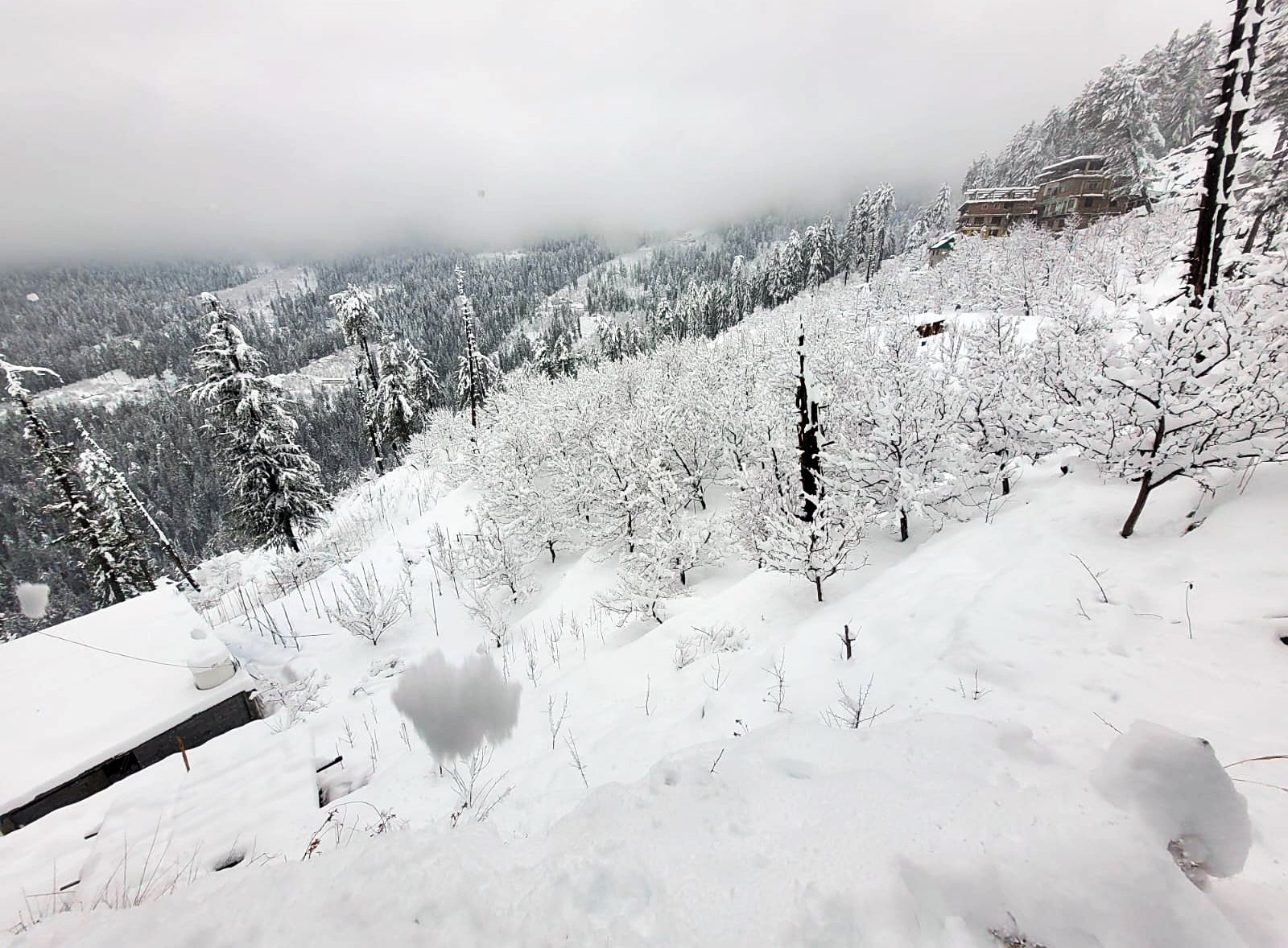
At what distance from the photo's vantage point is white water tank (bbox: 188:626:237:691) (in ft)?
Result: 27.6

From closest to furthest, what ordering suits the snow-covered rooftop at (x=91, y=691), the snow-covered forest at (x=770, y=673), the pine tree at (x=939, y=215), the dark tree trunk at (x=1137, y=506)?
the snow-covered forest at (x=770, y=673) → the snow-covered rooftop at (x=91, y=691) → the dark tree trunk at (x=1137, y=506) → the pine tree at (x=939, y=215)

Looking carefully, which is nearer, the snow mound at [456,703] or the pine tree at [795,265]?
the snow mound at [456,703]

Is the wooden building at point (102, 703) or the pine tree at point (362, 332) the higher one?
the pine tree at point (362, 332)

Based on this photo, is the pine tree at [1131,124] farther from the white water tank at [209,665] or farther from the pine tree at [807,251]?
the white water tank at [209,665]

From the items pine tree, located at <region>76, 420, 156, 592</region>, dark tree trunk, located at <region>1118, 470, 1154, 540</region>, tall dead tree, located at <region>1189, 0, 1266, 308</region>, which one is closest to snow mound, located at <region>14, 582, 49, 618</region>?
pine tree, located at <region>76, 420, 156, 592</region>

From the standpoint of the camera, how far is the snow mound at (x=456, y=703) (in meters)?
7.54

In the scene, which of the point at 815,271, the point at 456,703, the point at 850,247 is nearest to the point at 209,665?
the point at 456,703

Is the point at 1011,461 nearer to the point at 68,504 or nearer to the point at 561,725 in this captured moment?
the point at 561,725

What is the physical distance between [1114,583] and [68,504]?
3507cm

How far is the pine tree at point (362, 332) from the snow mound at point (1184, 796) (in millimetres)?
33643

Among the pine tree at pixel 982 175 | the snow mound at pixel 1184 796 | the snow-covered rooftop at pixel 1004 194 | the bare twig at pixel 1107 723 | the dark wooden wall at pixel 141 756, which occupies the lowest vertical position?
the dark wooden wall at pixel 141 756

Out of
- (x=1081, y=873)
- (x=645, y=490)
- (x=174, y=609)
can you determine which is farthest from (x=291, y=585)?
(x=1081, y=873)

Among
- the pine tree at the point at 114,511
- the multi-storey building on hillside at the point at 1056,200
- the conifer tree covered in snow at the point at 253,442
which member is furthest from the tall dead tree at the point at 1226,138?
the multi-storey building on hillside at the point at 1056,200

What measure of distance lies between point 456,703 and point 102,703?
5907mm
